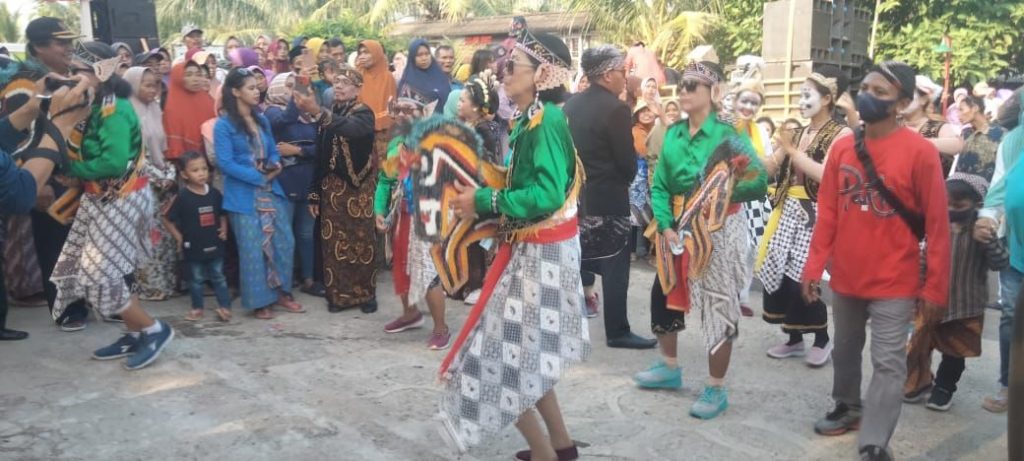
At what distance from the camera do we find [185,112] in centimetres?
673

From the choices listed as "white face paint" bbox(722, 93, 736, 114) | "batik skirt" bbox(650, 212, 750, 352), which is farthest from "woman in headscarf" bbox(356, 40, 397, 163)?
"batik skirt" bbox(650, 212, 750, 352)

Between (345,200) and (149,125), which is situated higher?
(149,125)

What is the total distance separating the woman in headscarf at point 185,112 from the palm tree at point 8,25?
963 inches

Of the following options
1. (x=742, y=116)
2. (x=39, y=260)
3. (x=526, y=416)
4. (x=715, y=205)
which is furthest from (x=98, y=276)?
(x=742, y=116)

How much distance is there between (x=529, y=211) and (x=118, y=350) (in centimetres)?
340

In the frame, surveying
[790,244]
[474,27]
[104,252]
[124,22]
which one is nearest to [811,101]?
[790,244]

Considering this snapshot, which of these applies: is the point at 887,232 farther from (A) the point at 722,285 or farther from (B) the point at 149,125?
(B) the point at 149,125

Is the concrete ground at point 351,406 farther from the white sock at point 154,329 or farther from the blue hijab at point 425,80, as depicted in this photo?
the blue hijab at point 425,80

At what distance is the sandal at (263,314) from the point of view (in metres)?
6.49

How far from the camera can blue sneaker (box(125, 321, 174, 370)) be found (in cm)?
515

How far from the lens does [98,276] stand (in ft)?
16.6

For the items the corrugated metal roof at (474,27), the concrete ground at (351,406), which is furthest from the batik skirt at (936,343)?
the corrugated metal roof at (474,27)

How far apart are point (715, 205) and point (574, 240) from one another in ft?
3.68

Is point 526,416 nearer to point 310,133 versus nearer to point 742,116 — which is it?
point 742,116
